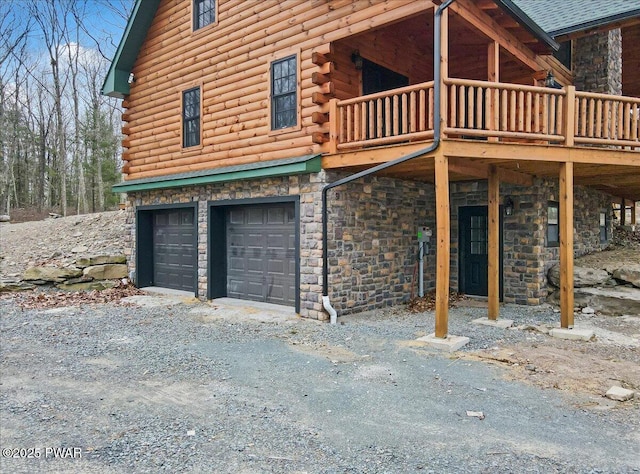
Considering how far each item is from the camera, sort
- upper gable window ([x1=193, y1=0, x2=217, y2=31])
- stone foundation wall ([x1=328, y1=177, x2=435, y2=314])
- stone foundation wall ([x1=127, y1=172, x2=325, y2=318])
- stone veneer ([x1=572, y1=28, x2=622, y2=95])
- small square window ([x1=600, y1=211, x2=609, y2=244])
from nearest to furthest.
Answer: stone foundation wall ([x1=127, y1=172, x2=325, y2=318])
stone foundation wall ([x1=328, y1=177, x2=435, y2=314])
stone veneer ([x1=572, y1=28, x2=622, y2=95])
upper gable window ([x1=193, y1=0, x2=217, y2=31])
small square window ([x1=600, y1=211, x2=609, y2=244])

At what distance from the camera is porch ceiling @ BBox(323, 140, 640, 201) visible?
278 inches

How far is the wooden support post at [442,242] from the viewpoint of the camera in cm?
668

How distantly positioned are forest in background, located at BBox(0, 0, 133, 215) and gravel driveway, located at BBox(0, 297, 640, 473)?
22.2 metres

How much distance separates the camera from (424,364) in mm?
5770

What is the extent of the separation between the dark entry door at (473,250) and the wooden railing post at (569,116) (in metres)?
3.16

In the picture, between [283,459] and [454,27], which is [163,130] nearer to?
[454,27]

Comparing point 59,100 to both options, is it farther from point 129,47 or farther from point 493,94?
point 493,94

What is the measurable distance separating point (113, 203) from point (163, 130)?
20.6 metres

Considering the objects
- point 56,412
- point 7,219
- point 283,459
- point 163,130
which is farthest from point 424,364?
point 7,219

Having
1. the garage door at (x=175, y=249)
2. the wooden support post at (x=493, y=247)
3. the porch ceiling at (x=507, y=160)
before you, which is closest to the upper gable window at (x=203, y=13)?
the garage door at (x=175, y=249)

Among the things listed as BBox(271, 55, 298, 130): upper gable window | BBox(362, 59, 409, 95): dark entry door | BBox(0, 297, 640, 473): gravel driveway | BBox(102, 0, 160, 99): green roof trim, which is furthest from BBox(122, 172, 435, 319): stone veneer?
BBox(102, 0, 160, 99): green roof trim

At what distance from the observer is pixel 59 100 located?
26.5 metres

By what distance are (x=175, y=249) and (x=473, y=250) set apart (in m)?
7.60

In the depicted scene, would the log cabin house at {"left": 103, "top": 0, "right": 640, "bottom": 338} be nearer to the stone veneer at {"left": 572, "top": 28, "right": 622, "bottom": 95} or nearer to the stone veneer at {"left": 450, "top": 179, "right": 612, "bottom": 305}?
the stone veneer at {"left": 450, "top": 179, "right": 612, "bottom": 305}
